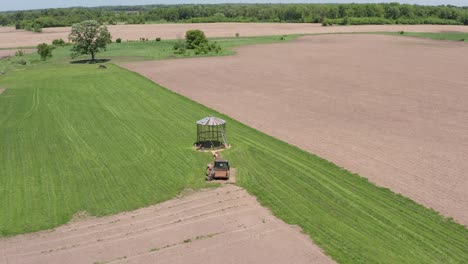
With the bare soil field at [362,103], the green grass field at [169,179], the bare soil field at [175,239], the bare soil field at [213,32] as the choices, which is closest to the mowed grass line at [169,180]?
the green grass field at [169,179]

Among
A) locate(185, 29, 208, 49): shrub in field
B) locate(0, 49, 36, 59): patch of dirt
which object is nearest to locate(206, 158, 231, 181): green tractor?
locate(185, 29, 208, 49): shrub in field

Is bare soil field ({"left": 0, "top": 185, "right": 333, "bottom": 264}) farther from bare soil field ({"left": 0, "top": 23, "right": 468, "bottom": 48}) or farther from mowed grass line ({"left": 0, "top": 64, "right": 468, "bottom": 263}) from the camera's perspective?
bare soil field ({"left": 0, "top": 23, "right": 468, "bottom": 48})

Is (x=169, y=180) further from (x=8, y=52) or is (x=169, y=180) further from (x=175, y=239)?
(x=8, y=52)

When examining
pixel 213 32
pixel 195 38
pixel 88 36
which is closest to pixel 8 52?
pixel 88 36

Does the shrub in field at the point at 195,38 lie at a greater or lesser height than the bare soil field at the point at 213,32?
lesser

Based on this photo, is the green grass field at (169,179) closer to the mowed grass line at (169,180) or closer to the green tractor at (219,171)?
the mowed grass line at (169,180)

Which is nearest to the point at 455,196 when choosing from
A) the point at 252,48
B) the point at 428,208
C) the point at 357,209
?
the point at 428,208

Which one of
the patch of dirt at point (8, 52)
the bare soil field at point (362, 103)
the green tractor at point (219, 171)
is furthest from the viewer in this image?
the patch of dirt at point (8, 52)
